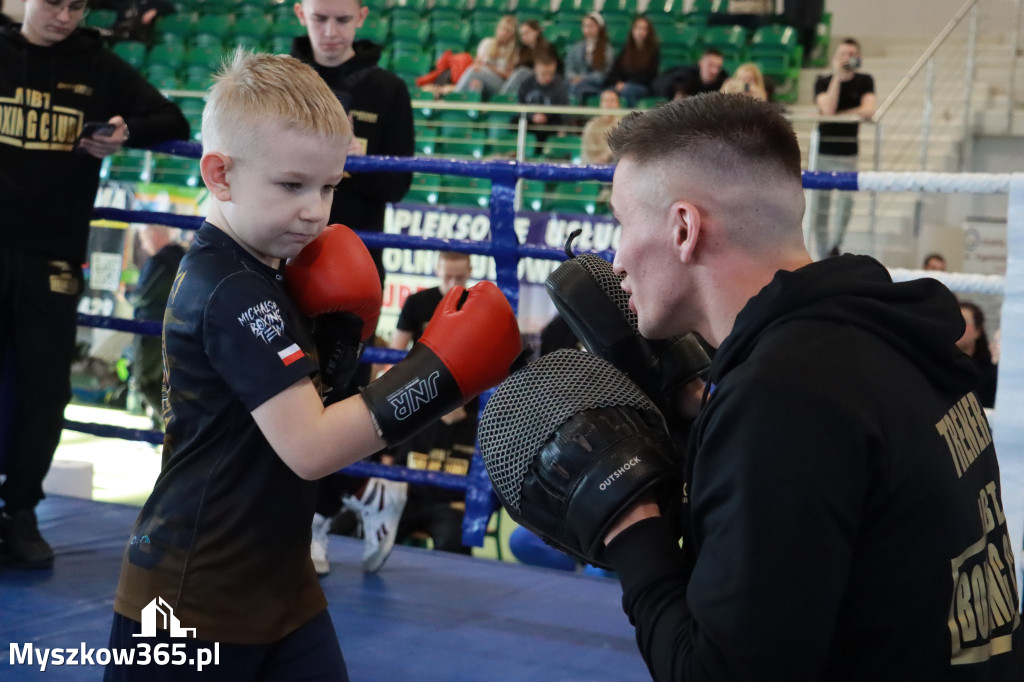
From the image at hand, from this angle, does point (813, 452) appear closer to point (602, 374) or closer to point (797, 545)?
point (797, 545)

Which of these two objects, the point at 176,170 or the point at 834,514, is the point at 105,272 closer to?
the point at 176,170

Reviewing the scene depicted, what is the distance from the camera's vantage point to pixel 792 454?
91cm

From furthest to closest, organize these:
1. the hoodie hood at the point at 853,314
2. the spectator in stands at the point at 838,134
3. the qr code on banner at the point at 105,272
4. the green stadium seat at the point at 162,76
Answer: the green stadium seat at the point at 162,76, the qr code on banner at the point at 105,272, the spectator in stands at the point at 838,134, the hoodie hood at the point at 853,314

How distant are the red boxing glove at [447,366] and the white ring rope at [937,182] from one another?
4.82ft

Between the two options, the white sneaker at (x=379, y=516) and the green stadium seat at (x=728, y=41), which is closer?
the white sneaker at (x=379, y=516)

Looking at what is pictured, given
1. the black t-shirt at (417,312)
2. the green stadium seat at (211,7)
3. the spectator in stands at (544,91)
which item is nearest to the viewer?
the black t-shirt at (417,312)

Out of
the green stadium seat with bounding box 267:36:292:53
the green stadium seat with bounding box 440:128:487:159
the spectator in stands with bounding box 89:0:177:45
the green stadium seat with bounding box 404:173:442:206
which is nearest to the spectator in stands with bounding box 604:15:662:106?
the green stadium seat with bounding box 440:128:487:159

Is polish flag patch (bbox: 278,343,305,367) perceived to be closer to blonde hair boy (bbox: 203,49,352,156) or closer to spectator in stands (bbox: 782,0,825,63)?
blonde hair boy (bbox: 203,49,352,156)

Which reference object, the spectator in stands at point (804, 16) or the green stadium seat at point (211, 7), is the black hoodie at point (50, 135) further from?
the green stadium seat at point (211, 7)

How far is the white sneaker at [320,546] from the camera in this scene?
9.32 feet

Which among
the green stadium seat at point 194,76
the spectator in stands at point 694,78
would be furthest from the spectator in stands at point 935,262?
the green stadium seat at point 194,76

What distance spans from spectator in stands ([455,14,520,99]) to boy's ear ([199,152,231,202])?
777 centimetres

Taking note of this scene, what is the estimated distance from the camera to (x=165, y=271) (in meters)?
6.27

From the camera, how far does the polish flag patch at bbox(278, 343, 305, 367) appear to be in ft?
4.44
